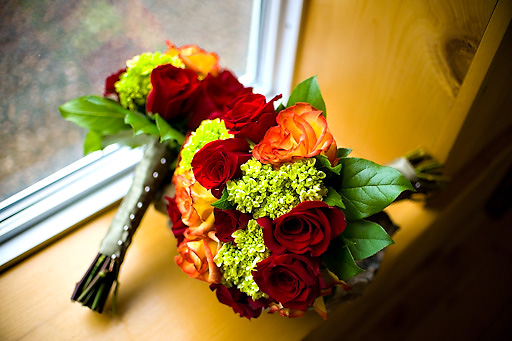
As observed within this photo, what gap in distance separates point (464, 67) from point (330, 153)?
1.14ft

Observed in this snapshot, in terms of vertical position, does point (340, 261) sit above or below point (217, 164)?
below

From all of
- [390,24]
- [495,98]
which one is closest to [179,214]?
[390,24]

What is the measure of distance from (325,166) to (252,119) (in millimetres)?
119

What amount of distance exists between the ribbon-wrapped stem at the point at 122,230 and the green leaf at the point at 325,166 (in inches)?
13.0

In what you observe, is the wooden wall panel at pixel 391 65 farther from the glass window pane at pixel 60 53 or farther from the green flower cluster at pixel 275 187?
the green flower cluster at pixel 275 187

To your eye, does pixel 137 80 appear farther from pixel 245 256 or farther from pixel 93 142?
pixel 245 256

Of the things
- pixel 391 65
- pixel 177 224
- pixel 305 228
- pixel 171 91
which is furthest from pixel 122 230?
pixel 391 65

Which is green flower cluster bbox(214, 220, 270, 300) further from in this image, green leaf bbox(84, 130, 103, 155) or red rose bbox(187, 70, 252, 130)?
green leaf bbox(84, 130, 103, 155)

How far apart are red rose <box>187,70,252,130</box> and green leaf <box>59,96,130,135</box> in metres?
0.13

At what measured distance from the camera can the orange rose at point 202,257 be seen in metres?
0.60

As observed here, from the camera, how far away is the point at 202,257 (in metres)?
0.61

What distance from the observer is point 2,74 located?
753 mm

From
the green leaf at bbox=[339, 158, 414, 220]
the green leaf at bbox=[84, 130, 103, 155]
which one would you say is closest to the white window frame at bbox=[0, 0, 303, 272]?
the green leaf at bbox=[84, 130, 103, 155]

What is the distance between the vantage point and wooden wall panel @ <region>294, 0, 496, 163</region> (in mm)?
738
